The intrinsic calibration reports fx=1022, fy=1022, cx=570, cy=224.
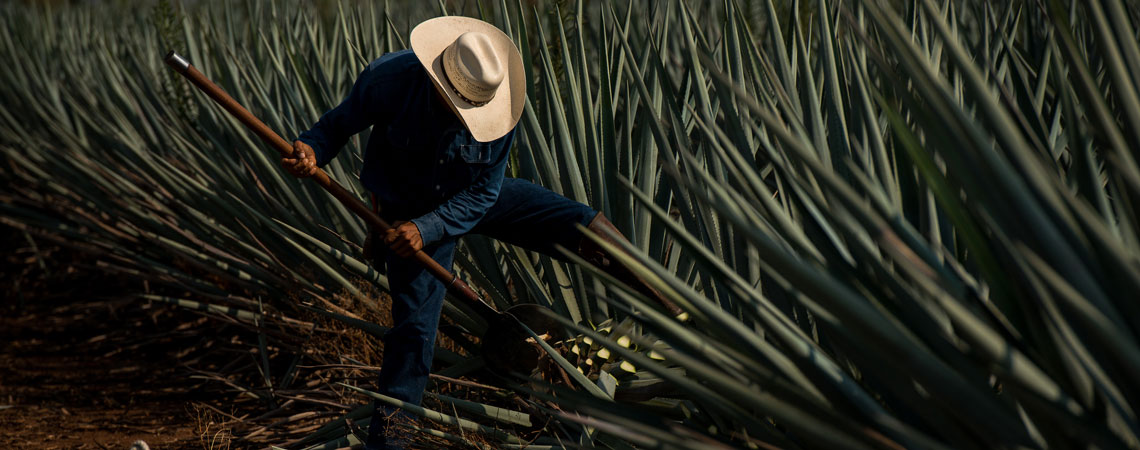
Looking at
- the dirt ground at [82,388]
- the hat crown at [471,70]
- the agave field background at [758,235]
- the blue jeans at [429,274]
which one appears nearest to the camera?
the agave field background at [758,235]

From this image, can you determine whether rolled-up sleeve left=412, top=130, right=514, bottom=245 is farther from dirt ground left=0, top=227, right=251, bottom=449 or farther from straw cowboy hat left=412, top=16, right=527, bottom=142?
dirt ground left=0, top=227, right=251, bottom=449

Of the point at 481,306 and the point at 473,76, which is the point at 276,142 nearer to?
the point at 473,76

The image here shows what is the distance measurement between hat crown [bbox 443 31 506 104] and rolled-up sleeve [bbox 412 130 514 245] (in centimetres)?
15

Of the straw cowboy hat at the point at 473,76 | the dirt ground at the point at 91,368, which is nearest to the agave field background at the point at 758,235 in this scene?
the dirt ground at the point at 91,368

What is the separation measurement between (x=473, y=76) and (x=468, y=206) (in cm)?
27

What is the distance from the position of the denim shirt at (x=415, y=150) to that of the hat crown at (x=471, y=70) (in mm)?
87

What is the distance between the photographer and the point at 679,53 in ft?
9.96

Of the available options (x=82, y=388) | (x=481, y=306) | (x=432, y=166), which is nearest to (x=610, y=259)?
(x=481, y=306)

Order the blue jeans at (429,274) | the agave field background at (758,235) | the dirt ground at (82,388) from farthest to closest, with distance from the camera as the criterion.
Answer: the dirt ground at (82,388) < the blue jeans at (429,274) < the agave field background at (758,235)

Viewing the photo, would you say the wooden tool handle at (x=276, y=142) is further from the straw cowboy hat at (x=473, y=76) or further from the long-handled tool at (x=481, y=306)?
the straw cowboy hat at (x=473, y=76)

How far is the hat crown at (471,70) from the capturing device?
1.99 meters

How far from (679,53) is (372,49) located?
1.08 meters

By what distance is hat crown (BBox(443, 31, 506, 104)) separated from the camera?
6.54ft

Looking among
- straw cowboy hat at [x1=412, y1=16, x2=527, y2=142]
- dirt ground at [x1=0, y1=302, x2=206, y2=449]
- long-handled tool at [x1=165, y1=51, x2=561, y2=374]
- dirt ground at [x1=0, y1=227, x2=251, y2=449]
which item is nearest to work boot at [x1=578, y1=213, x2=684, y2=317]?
long-handled tool at [x1=165, y1=51, x2=561, y2=374]
